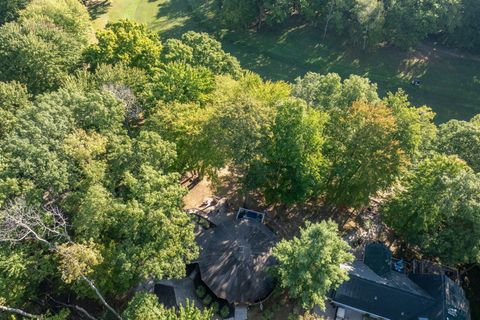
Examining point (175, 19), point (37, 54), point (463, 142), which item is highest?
point (37, 54)

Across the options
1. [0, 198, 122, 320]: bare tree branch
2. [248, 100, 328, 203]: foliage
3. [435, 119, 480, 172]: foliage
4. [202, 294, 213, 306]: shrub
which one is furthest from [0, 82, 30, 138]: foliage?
[435, 119, 480, 172]: foliage

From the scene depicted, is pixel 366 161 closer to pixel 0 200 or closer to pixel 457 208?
pixel 457 208

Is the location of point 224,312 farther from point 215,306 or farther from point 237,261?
point 237,261

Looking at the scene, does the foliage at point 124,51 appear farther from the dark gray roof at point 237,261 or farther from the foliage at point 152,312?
the foliage at point 152,312

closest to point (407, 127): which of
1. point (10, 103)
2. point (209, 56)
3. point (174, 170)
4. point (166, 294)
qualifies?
point (174, 170)

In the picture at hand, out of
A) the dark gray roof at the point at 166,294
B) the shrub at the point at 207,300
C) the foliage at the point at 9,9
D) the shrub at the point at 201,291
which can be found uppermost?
the foliage at the point at 9,9

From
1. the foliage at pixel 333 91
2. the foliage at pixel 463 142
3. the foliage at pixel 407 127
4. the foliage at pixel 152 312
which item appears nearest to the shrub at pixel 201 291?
the foliage at pixel 152 312
